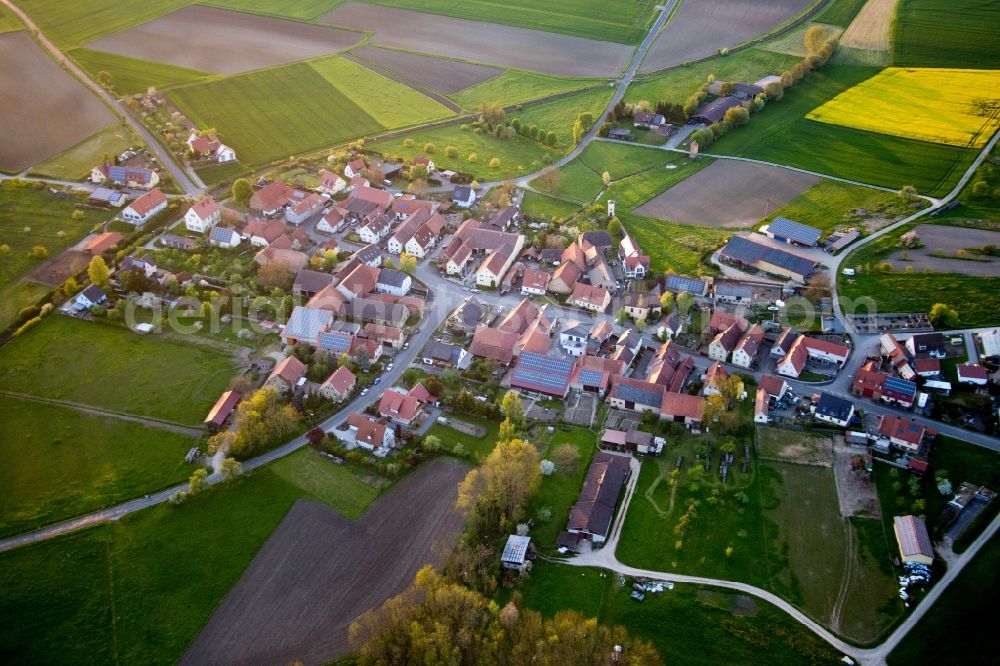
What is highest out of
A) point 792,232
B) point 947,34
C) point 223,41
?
point 947,34

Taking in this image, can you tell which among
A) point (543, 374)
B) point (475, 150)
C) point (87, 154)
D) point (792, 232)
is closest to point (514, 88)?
point (475, 150)

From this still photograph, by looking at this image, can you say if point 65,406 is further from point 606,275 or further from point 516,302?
point 606,275

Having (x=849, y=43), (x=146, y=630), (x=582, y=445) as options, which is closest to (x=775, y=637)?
(x=582, y=445)

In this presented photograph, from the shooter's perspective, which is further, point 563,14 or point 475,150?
point 563,14

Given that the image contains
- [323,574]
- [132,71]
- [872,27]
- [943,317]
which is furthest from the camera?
[872,27]

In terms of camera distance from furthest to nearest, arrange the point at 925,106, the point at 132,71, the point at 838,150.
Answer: the point at 132,71 → the point at 925,106 → the point at 838,150

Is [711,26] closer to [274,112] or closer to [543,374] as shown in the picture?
[274,112]

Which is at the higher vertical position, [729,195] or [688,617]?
[729,195]
